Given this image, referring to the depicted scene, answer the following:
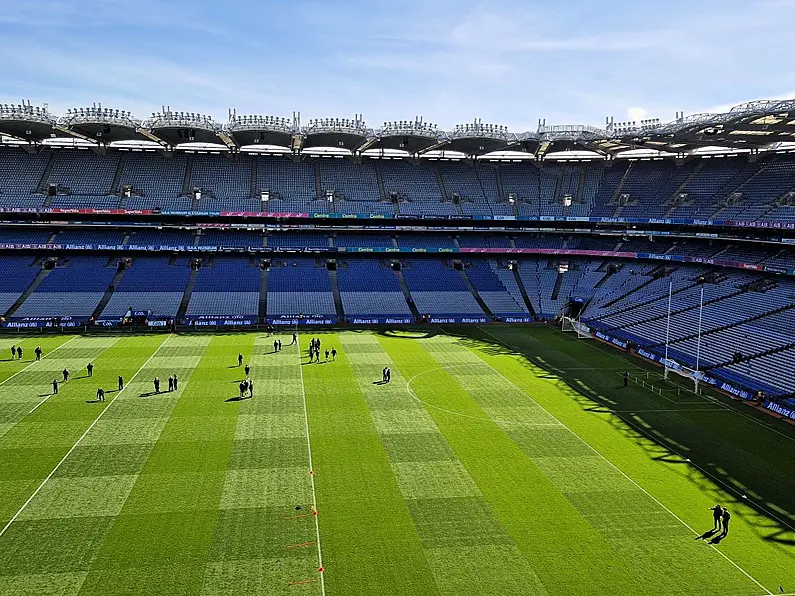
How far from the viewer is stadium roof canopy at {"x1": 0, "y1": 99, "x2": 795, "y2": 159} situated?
173 feet

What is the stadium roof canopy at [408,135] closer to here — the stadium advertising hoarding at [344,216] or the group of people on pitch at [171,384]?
the stadium advertising hoarding at [344,216]

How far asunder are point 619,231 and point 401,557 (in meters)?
56.8

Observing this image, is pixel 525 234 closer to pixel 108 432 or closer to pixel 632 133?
pixel 632 133

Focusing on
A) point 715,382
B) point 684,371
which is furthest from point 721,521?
point 684,371

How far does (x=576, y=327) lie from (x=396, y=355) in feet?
64.6

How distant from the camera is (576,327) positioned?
5534cm

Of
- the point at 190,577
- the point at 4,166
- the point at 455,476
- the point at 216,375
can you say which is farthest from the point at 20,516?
the point at 4,166

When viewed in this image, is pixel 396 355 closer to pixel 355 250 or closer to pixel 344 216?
pixel 355 250

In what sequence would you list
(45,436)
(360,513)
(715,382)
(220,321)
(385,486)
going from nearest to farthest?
(360,513) < (385,486) < (45,436) < (715,382) < (220,321)

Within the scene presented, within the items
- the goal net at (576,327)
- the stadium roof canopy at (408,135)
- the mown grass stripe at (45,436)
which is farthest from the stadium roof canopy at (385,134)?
the mown grass stripe at (45,436)

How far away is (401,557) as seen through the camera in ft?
58.1

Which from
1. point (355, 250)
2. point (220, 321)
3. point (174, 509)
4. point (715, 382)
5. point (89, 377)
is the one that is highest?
point (355, 250)

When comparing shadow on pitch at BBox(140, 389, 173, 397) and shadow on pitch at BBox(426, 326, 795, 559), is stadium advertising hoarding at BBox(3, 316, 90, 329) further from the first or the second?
shadow on pitch at BBox(426, 326, 795, 559)

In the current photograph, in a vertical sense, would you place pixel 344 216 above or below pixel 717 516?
above
